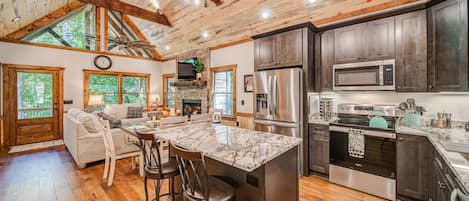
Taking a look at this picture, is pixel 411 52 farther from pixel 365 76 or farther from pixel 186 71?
pixel 186 71

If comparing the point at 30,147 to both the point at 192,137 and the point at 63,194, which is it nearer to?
the point at 63,194

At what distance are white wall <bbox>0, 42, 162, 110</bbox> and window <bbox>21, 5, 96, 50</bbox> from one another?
0.24 metres

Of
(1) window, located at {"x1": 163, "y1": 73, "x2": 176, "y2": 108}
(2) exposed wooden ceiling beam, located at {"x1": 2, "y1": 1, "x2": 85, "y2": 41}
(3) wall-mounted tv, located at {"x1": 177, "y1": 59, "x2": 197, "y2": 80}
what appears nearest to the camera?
(2) exposed wooden ceiling beam, located at {"x1": 2, "y1": 1, "x2": 85, "y2": 41}

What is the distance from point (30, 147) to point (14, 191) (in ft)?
9.85

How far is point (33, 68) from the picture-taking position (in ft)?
17.8

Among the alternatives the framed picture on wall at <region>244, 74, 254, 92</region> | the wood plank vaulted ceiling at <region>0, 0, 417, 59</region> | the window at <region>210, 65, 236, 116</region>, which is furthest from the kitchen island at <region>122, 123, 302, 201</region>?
the window at <region>210, 65, 236, 116</region>

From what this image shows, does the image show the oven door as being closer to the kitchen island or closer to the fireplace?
the kitchen island

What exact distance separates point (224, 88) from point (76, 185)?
3814mm

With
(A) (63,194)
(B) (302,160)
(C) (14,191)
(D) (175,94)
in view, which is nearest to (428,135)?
(B) (302,160)

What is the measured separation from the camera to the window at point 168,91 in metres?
7.84

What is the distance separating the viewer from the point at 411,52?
2.65 meters

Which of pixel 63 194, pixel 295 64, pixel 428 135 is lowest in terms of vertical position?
pixel 63 194

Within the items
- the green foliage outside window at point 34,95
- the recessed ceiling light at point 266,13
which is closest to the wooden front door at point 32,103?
the green foliage outside window at point 34,95

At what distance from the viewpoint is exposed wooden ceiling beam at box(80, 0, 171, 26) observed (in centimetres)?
482
